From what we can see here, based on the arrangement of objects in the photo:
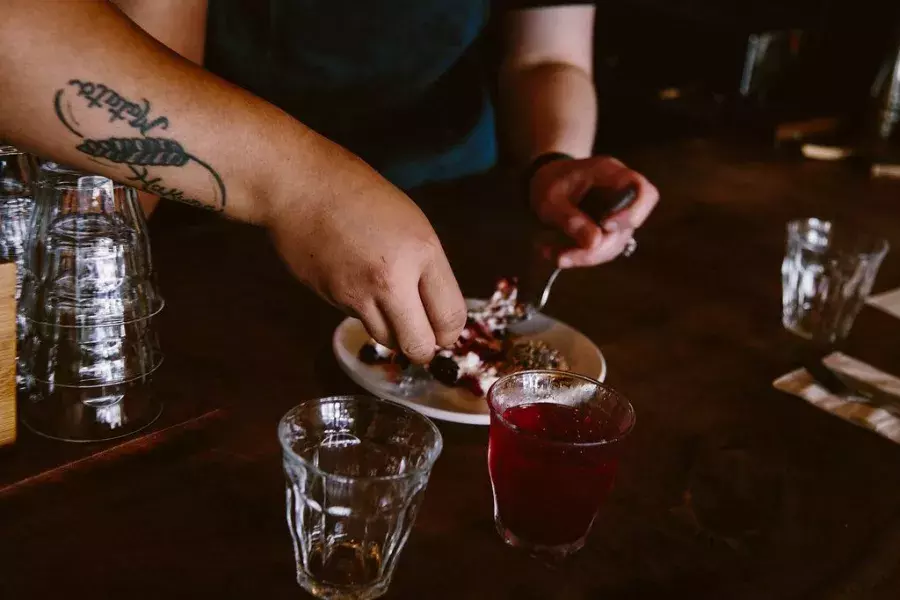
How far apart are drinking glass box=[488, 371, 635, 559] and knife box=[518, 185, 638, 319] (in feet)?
1.31

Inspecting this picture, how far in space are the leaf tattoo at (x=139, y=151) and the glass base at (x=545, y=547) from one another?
17.6 inches

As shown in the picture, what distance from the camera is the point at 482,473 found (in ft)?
2.85

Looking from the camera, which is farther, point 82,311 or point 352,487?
point 82,311

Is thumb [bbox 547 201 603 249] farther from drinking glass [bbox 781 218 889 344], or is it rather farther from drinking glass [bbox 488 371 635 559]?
drinking glass [bbox 488 371 635 559]

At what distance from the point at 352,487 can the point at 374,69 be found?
123 cm

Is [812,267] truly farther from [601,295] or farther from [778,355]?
[601,295]

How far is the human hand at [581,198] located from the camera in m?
1.31

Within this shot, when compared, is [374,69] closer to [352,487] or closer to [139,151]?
[139,151]

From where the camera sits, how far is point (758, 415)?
3.37 feet

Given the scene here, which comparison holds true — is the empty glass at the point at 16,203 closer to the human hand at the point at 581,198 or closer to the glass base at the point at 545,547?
the glass base at the point at 545,547

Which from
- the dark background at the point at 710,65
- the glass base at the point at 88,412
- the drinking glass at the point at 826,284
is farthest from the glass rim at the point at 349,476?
the dark background at the point at 710,65

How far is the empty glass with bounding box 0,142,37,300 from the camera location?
92 cm

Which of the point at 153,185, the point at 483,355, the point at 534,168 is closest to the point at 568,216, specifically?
the point at 534,168

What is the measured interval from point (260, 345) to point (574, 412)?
425 mm
